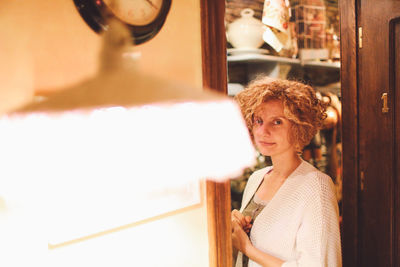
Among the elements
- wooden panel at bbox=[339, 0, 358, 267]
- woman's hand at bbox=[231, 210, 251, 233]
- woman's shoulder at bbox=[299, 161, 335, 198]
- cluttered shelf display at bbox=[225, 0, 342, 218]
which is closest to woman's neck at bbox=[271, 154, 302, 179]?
woman's shoulder at bbox=[299, 161, 335, 198]

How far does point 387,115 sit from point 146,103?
1753 millimetres

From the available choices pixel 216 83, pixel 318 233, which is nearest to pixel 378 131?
pixel 318 233

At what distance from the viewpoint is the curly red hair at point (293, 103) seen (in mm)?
1642

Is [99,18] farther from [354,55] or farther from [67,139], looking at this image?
[354,55]

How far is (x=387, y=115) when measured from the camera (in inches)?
73.0

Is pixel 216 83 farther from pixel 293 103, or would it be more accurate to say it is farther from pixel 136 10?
pixel 293 103

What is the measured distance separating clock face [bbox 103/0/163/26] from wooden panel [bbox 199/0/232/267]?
0.67ft

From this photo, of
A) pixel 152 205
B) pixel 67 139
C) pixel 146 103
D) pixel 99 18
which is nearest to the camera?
pixel 146 103

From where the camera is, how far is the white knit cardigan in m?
1.42

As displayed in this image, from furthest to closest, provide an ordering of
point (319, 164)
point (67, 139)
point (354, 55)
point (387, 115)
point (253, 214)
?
point (319, 164), point (354, 55), point (387, 115), point (253, 214), point (67, 139)

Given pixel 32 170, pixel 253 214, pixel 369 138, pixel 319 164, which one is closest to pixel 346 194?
pixel 369 138

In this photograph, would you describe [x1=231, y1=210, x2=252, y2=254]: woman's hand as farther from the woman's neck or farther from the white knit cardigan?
the woman's neck

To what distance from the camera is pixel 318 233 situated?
1.42 meters

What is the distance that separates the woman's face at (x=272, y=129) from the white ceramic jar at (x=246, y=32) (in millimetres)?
1064
